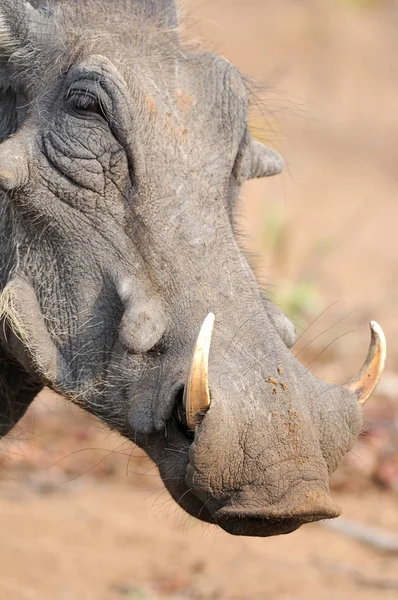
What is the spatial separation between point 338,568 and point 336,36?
43.9ft

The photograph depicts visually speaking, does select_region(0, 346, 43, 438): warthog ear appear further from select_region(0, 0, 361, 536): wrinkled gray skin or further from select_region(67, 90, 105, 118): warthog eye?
select_region(67, 90, 105, 118): warthog eye

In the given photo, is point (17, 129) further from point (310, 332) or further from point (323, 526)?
point (310, 332)

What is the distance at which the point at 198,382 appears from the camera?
241cm

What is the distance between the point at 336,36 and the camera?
1689 centimetres

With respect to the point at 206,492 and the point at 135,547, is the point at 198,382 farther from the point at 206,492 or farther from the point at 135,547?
the point at 135,547

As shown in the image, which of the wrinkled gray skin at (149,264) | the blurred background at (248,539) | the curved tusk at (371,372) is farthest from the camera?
the blurred background at (248,539)

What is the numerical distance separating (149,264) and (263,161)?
2.74ft

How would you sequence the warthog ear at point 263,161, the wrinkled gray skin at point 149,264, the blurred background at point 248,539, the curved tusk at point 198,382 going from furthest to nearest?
the blurred background at point 248,539
the warthog ear at point 263,161
the wrinkled gray skin at point 149,264
the curved tusk at point 198,382

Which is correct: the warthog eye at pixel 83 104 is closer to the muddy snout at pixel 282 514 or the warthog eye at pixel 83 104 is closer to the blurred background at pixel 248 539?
the blurred background at pixel 248 539

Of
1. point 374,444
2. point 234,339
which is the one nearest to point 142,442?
point 234,339

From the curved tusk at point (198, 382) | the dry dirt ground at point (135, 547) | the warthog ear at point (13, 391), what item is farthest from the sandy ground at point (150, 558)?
the curved tusk at point (198, 382)

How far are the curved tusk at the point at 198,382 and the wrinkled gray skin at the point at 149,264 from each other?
0.04 m

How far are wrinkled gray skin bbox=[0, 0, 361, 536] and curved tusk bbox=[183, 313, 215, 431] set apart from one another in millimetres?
40

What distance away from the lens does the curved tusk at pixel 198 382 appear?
241 centimetres
